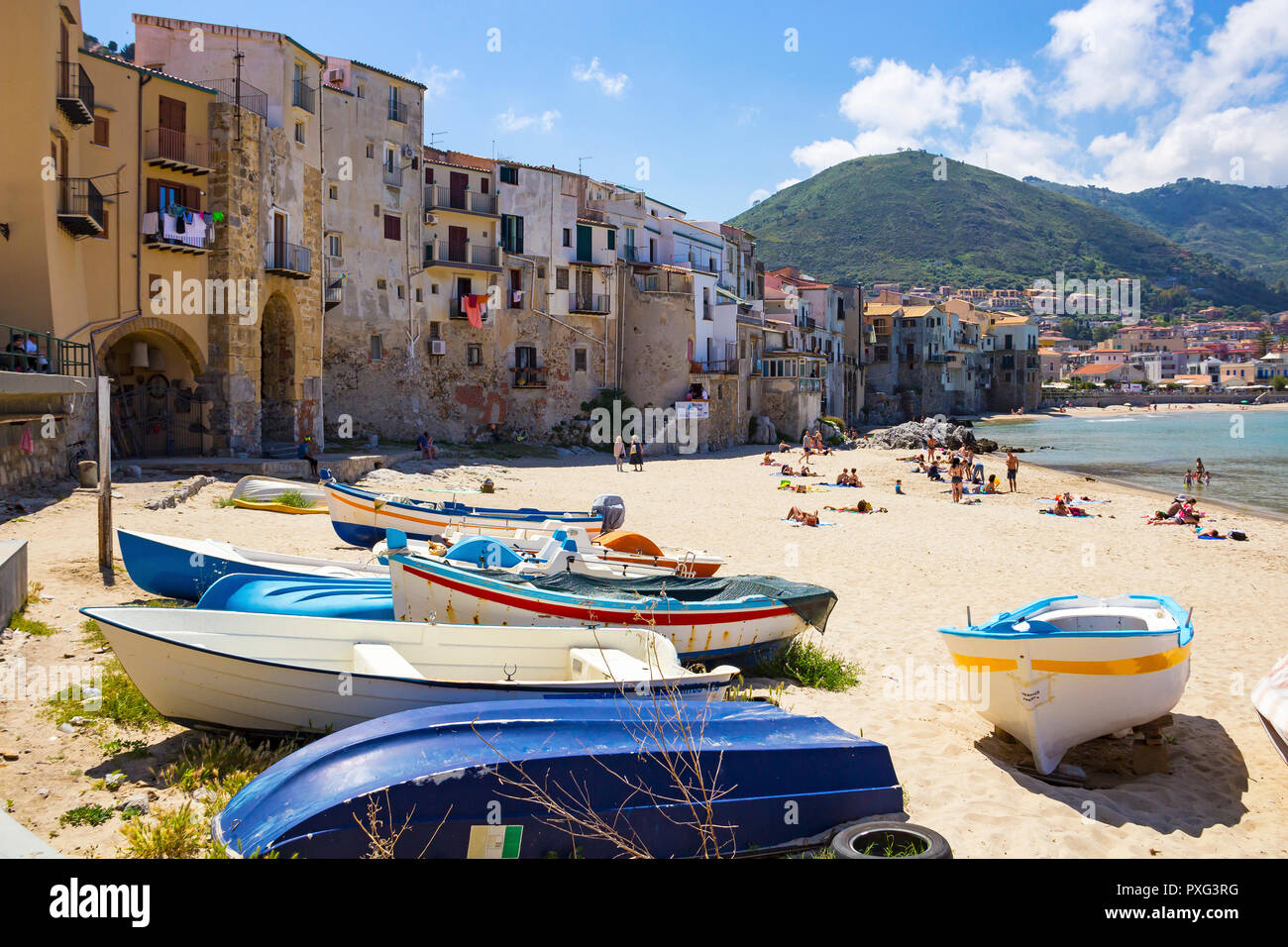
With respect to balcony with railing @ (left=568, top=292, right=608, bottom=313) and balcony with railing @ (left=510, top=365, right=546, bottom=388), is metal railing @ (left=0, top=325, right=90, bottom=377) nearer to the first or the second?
balcony with railing @ (left=510, top=365, right=546, bottom=388)

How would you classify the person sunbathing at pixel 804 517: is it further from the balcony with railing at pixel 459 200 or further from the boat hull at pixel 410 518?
the balcony with railing at pixel 459 200

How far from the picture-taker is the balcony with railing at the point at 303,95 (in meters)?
30.4

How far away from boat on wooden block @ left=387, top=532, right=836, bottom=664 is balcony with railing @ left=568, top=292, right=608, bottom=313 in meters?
36.6

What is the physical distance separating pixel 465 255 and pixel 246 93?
15157mm

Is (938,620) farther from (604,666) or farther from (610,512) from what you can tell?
(604,666)

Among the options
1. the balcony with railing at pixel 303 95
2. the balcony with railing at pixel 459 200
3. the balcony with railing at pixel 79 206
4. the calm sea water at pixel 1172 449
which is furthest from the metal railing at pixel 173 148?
the calm sea water at pixel 1172 449

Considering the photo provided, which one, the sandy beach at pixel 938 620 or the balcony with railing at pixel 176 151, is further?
the balcony with railing at pixel 176 151

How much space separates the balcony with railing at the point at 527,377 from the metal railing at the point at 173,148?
19.2 metres

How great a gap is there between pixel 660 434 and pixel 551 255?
10798 mm

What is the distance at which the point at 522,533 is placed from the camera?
1630cm

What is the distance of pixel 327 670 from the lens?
7094 millimetres

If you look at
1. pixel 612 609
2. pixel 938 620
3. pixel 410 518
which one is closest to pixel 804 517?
pixel 938 620
